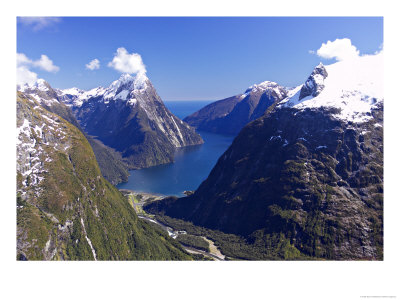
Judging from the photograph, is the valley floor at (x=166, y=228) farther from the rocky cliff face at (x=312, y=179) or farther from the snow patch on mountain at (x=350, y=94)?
the snow patch on mountain at (x=350, y=94)

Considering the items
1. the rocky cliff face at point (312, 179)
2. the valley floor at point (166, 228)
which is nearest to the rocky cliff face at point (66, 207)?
the valley floor at point (166, 228)

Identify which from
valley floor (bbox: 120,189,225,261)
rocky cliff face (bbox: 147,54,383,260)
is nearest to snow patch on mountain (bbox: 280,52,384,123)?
rocky cliff face (bbox: 147,54,383,260)

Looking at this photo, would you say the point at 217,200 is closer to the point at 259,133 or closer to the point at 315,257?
the point at 259,133

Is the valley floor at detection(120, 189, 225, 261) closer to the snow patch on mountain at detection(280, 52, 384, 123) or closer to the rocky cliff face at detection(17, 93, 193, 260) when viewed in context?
the rocky cliff face at detection(17, 93, 193, 260)

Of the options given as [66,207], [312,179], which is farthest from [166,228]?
[312,179]

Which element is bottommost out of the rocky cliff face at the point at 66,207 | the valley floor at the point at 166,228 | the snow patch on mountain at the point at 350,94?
the valley floor at the point at 166,228

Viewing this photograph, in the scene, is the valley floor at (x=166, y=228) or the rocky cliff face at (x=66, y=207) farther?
the valley floor at (x=166, y=228)

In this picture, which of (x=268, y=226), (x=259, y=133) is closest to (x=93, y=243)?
(x=268, y=226)
